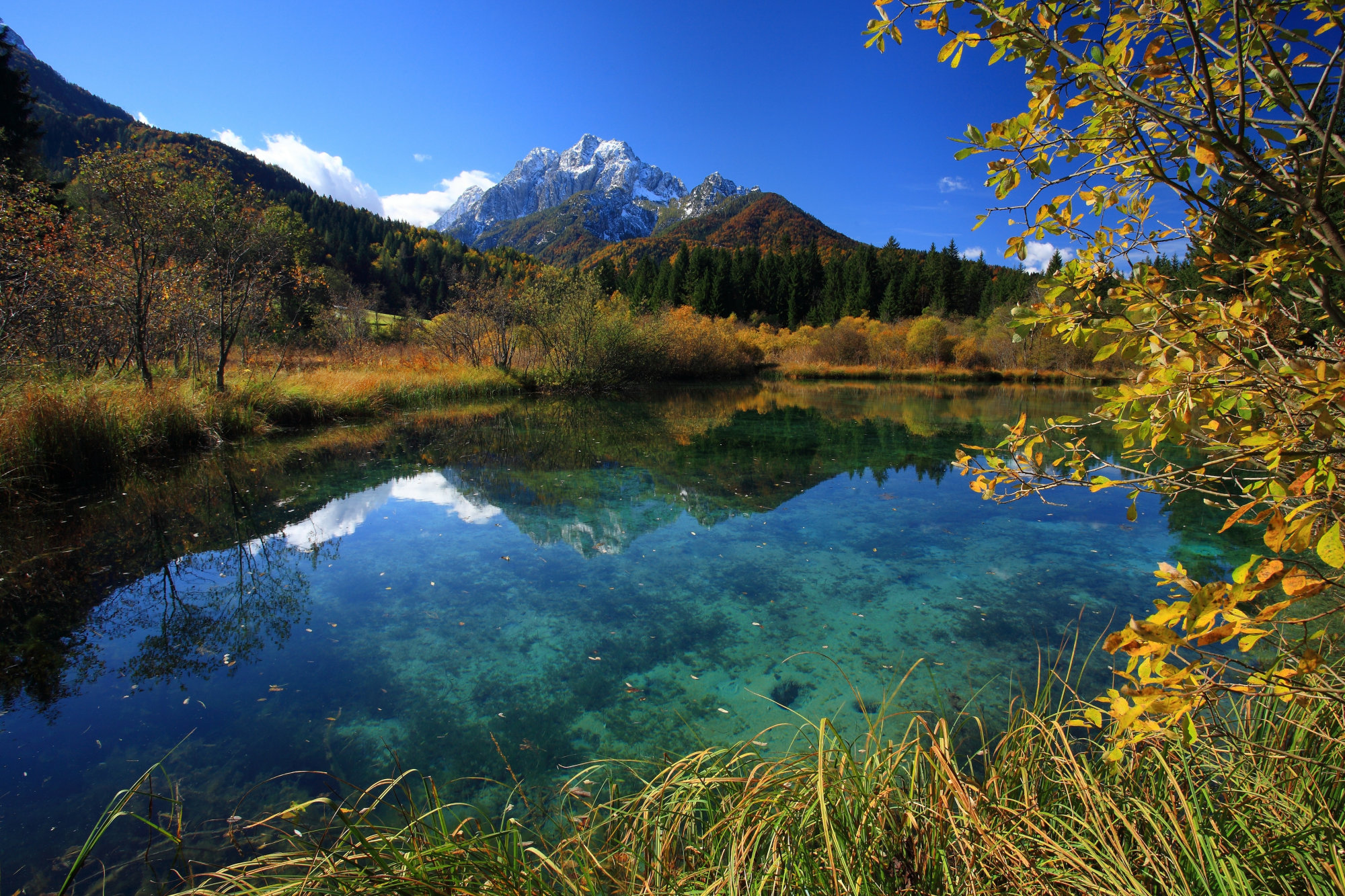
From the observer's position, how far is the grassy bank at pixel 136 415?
709cm

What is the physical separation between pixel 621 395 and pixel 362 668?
21414 millimetres

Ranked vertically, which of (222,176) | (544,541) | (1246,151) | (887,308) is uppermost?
(887,308)

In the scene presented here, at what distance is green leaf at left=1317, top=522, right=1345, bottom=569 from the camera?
36.4 inches

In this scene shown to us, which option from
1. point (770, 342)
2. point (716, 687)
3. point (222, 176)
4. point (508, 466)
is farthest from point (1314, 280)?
point (770, 342)

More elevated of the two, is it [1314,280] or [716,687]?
[1314,280]

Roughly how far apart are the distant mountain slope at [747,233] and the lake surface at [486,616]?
288ft

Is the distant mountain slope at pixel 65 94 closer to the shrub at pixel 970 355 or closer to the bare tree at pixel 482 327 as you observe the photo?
the bare tree at pixel 482 327

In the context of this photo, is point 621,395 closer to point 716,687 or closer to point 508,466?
point 508,466

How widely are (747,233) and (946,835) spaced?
110795 millimetres

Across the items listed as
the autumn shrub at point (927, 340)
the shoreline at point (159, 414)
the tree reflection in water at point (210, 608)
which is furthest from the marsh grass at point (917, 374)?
the tree reflection in water at point (210, 608)

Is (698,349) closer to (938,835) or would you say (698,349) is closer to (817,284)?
(938,835)

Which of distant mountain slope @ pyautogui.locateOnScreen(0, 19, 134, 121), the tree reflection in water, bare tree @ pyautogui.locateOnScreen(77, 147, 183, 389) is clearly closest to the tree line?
bare tree @ pyautogui.locateOnScreen(77, 147, 183, 389)

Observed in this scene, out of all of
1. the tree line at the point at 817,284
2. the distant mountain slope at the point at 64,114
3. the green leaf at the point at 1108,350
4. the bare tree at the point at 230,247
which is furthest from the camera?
the tree line at the point at 817,284

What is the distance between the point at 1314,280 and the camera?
1.51 metres
